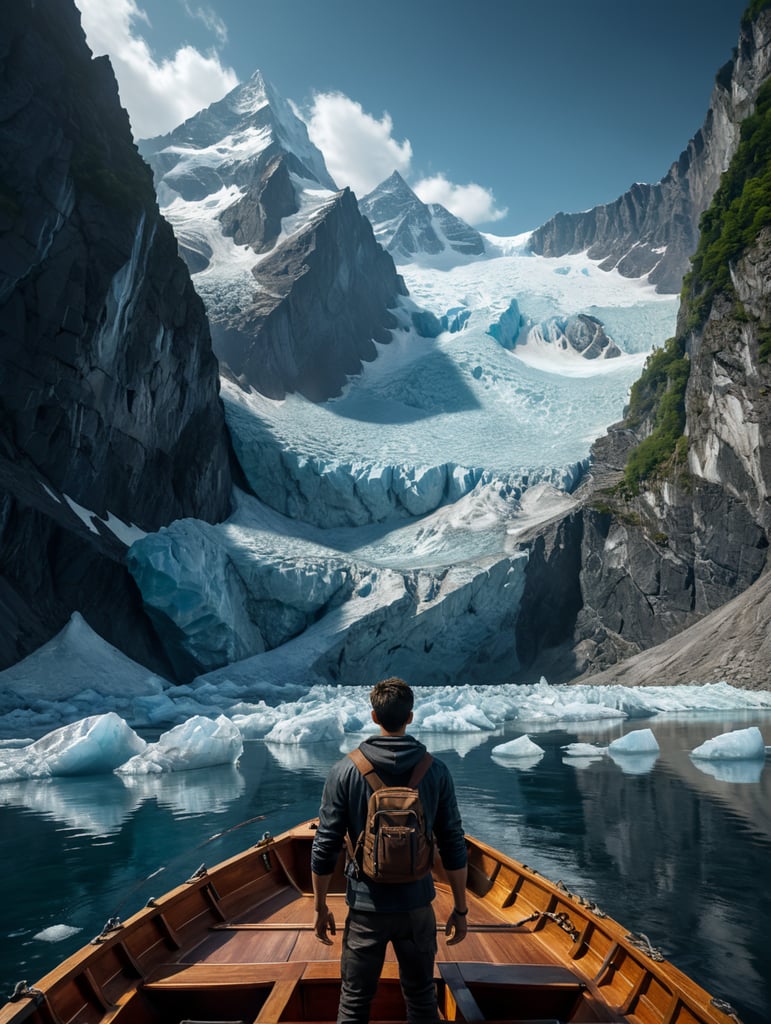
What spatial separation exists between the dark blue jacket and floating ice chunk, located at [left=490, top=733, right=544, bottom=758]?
51.5 ft

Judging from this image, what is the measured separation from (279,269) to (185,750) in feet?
229

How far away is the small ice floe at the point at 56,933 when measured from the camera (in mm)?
6992

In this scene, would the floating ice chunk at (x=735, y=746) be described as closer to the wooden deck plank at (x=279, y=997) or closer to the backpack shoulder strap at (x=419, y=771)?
the wooden deck plank at (x=279, y=997)

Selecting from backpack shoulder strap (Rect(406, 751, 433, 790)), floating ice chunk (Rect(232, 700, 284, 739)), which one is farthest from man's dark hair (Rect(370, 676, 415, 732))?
floating ice chunk (Rect(232, 700, 284, 739))

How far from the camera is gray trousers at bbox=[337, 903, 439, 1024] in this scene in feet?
10.6

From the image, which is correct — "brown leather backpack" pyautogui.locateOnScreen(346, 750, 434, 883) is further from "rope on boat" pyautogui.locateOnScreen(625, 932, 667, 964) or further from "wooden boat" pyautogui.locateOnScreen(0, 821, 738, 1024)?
"rope on boat" pyautogui.locateOnScreen(625, 932, 667, 964)

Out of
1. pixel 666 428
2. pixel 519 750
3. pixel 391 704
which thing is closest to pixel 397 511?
pixel 666 428

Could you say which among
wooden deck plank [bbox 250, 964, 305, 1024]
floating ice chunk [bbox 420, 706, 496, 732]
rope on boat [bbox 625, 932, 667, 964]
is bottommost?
floating ice chunk [bbox 420, 706, 496, 732]

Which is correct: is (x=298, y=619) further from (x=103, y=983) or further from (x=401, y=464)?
(x=103, y=983)

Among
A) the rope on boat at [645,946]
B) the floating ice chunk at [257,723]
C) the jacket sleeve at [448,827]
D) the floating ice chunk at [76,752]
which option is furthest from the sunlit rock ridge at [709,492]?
the jacket sleeve at [448,827]

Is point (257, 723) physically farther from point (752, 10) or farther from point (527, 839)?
point (752, 10)

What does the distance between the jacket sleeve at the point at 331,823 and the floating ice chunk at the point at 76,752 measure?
48.9ft

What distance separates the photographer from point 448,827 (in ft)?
11.5

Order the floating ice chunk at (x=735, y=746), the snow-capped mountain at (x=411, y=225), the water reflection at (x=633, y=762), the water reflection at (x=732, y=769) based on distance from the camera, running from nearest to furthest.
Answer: the water reflection at (x=732, y=769) < the water reflection at (x=633, y=762) < the floating ice chunk at (x=735, y=746) < the snow-capped mountain at (x=411, y=225)
